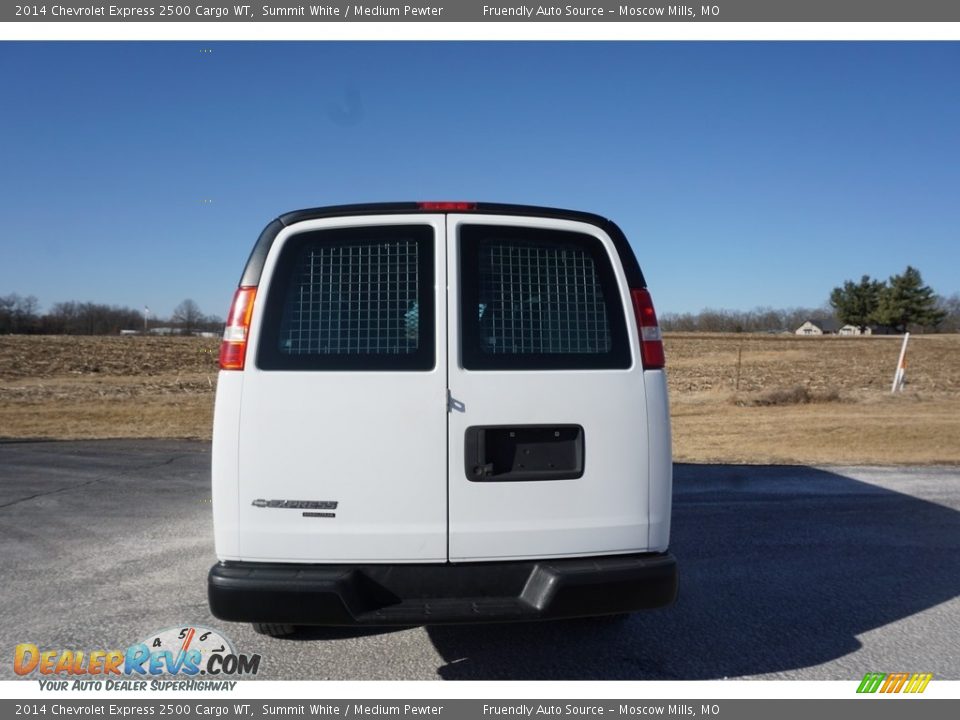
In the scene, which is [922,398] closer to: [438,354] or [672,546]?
[672,546]

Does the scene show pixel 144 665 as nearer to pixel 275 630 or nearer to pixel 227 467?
pixel 275 630

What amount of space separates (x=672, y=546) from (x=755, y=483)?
122 inches

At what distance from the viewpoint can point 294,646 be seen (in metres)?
4.04

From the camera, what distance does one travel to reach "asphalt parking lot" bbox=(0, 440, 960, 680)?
390cm

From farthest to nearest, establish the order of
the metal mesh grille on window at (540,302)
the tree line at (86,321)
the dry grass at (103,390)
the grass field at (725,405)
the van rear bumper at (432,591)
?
1. the tree line at (86,321)
2. the dry grass at (103,390)
3. the grass field at (725,405)
4. the metal mesh grille on window at (540,302)
5. the van rear bumper at (432,591)

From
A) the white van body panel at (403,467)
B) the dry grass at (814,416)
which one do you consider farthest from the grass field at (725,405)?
the white van body panel at (403,467)

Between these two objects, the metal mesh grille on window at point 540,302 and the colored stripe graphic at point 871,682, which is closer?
the metal mesh grille on window at point 540,302

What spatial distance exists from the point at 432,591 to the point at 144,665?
5.50ft

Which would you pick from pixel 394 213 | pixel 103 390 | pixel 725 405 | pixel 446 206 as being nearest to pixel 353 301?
pixel 394 213

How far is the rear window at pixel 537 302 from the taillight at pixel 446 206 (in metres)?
0.10

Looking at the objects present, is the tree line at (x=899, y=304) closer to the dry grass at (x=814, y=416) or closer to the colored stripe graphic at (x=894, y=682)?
the dry grass at (x=814, y=416)

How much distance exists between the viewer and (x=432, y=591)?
10.8ft

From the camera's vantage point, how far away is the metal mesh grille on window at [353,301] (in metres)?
3.38

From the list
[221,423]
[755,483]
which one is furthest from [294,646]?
[755,483]
